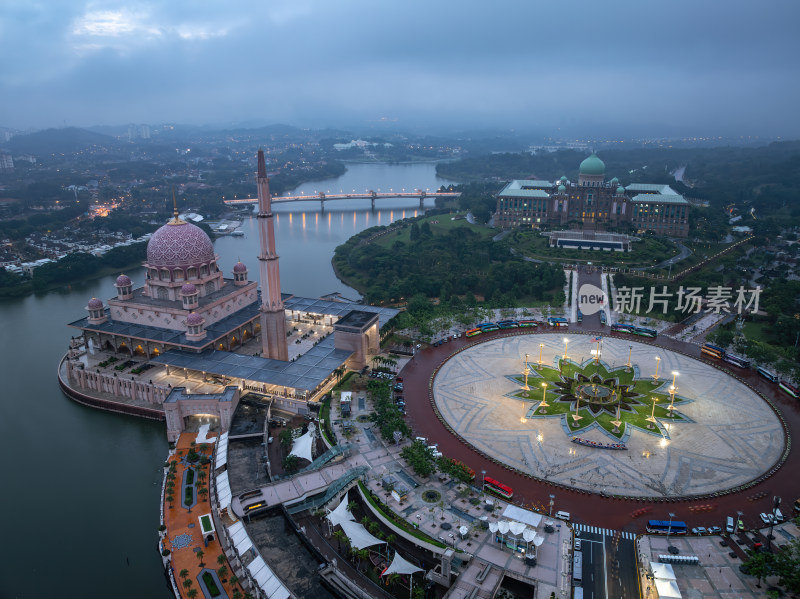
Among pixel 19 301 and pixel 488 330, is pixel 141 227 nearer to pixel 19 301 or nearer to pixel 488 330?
pixel 19 301

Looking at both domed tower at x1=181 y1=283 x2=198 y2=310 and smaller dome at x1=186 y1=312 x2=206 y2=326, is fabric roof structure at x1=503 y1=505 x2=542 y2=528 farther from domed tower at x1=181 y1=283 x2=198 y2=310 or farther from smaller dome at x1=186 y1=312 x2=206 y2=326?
domed tower at x1=181 y1=283 x2=198 y2=310

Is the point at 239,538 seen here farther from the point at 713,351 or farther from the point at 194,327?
the point at 713,351

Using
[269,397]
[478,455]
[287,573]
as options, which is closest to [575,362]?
[478,455]

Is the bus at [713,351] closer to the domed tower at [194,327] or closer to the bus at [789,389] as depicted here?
the bus at [789,389]

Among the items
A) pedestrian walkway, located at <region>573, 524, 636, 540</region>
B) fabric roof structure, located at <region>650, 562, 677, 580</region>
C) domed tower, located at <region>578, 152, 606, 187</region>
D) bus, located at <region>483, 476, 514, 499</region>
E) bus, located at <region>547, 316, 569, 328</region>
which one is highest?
domed tower, located at <region>578, 152, 606, 187</region>

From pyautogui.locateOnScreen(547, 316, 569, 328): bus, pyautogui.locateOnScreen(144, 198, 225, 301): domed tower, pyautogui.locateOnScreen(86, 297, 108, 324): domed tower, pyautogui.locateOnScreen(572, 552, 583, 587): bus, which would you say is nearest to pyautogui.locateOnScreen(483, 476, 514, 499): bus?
pyautogui.locateOnScreen(572, 552, 583, 587): bus
